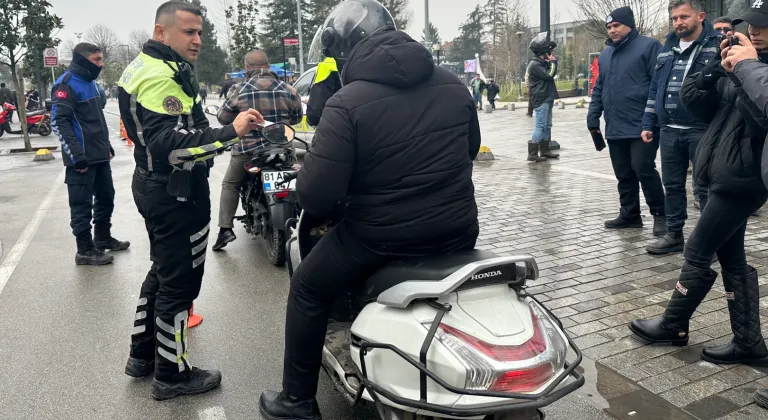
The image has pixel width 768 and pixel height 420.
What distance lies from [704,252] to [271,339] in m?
2.70

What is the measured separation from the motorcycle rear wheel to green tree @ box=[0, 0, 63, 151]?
13.7 m

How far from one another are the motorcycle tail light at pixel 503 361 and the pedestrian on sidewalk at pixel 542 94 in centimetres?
951

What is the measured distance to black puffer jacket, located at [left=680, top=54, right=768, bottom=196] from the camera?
11.2ft

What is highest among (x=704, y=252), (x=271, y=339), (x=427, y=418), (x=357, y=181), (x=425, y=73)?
(x=425, y=73)

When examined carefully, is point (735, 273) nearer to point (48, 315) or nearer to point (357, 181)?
point (357, 181)

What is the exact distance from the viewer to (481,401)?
89.5 inches

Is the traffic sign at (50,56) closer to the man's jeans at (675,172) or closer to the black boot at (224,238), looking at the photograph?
the black boot at (224,238)

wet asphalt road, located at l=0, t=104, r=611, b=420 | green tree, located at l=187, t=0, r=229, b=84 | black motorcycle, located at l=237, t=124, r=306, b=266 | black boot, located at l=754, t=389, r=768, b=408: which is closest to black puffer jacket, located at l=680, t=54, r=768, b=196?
black boot, located at l=754, t=389, r=768, b=408

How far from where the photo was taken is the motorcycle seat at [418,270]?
8.19 ft

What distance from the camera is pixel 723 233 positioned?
3576 millimetres

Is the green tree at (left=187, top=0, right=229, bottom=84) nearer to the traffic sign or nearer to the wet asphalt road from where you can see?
the traffic sign

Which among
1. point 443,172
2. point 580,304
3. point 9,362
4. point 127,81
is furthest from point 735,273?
point 9,362

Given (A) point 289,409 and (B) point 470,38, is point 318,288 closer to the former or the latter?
(A) point 289,409

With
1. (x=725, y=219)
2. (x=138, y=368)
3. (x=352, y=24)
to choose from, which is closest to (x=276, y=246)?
(x=138, y=368)
